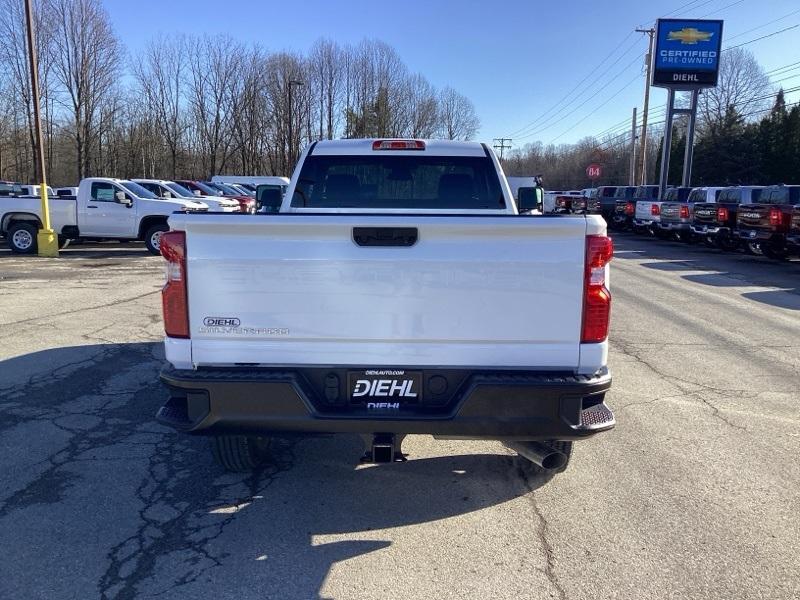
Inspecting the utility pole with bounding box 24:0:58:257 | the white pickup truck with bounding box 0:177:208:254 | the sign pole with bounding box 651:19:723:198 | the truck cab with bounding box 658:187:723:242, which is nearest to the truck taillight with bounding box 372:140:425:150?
the white pickup truck with bounding box 0:177:208:254

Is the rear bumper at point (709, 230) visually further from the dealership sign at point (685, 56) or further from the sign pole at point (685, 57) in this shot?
the dealership sign at point (685, 56)

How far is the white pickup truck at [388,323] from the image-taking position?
3082 mm

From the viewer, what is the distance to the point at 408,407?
319 cm

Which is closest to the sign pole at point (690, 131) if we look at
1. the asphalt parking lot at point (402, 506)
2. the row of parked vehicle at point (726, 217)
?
the row of parked vehicle at point (726, 217)

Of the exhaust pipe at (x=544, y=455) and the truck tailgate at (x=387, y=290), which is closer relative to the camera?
the truck tailgate at (x=387, y=290)

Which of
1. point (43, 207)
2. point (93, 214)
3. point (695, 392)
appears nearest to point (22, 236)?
point (43, 207)

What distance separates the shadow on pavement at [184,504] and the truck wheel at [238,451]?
0.09m

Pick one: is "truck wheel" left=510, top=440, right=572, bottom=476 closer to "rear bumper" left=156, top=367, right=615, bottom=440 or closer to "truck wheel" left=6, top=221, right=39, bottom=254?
"rear bumper" left=156, top=367, right=615, bottom=440

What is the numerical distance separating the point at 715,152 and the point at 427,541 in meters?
62.6

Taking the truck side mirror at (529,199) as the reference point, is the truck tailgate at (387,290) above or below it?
below

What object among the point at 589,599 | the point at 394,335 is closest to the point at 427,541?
the point at 589,599

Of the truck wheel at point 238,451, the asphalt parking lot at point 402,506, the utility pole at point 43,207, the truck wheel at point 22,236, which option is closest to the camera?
the asphalt parking lot at point 402,506

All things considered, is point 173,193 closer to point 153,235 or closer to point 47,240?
point 153,235

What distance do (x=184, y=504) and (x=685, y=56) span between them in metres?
36.9
